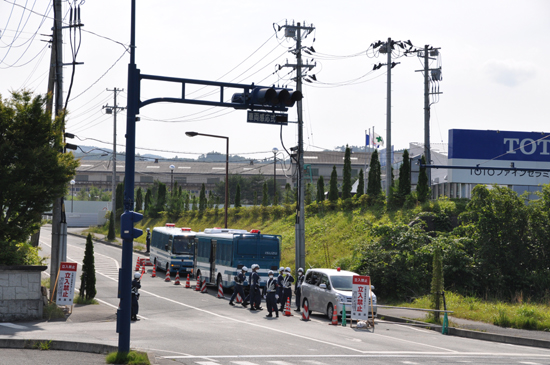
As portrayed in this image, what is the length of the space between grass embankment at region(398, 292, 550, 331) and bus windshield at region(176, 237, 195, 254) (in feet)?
52.3

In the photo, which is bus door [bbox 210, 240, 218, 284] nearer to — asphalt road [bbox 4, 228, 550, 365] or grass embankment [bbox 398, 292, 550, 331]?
asphalt road [bbox 4, 228, 550, 365]

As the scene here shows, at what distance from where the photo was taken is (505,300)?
2588 cm

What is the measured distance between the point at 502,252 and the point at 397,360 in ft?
52.7

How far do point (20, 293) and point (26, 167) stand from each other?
3929 millimetres

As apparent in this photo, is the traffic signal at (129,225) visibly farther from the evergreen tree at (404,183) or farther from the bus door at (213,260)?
the evergreen tree at (404,183)

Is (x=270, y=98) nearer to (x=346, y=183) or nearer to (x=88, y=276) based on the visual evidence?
(x=88, y=276)

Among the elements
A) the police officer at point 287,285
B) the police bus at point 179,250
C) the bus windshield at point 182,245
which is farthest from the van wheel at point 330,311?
the bus windshield at point 182,245

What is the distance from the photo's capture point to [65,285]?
20453mm

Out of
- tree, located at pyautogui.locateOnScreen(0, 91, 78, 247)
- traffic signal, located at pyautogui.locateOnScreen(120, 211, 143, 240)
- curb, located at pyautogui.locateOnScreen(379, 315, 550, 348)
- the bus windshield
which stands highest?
tree, located at pyautogui.locateOnScreen(0, 91, 78, 247)

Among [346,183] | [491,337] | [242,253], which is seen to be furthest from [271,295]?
[346,183]

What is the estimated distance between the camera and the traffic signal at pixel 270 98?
13.9 meters

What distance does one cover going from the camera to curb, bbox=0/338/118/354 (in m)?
12.9

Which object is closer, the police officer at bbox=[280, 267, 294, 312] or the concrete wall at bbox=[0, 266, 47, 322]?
the concrete wall at bbox=[0, 266, 47, 322]

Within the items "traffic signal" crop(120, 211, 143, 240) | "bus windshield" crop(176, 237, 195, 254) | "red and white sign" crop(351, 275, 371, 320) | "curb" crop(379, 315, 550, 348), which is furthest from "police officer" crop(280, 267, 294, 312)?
"bus windshield" crop(176, 237, 195, 254)
